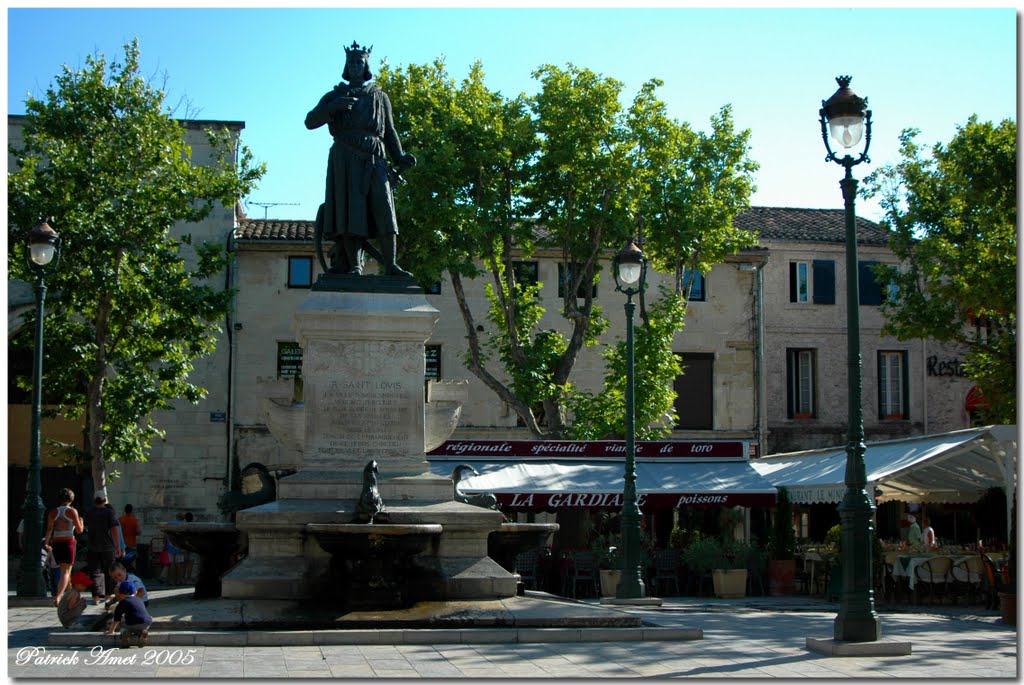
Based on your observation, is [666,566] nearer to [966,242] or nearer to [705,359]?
[966,242]

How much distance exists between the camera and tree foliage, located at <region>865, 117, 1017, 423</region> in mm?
24984

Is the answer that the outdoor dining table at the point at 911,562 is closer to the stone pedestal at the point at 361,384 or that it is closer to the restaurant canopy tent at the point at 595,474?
the restaurant canopy tent at the point at 595,474

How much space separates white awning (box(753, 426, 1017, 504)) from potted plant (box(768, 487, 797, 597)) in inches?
26.4

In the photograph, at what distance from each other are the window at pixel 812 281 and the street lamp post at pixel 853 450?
2681cm

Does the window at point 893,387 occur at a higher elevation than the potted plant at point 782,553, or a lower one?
higher

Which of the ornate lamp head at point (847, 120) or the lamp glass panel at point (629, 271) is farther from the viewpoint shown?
the lamp glass panel at point (629, 271)

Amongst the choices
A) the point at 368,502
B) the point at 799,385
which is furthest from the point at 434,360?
the point at 368,502

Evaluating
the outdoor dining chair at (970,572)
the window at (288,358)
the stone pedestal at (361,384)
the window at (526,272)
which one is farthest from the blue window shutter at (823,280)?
the stone pedestal at (361,384)

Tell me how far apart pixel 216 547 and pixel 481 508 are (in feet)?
9.56

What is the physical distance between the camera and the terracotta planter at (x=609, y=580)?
21.5 m

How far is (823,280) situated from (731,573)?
17.9m

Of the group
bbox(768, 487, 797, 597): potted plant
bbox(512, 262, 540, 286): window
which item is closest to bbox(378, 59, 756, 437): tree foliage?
bbox(512, 262, 540, 286): window

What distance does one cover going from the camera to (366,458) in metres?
13.5

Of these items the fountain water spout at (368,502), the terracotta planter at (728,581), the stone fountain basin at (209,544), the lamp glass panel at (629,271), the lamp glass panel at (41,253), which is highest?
the lamp glass panel at (41,253)
